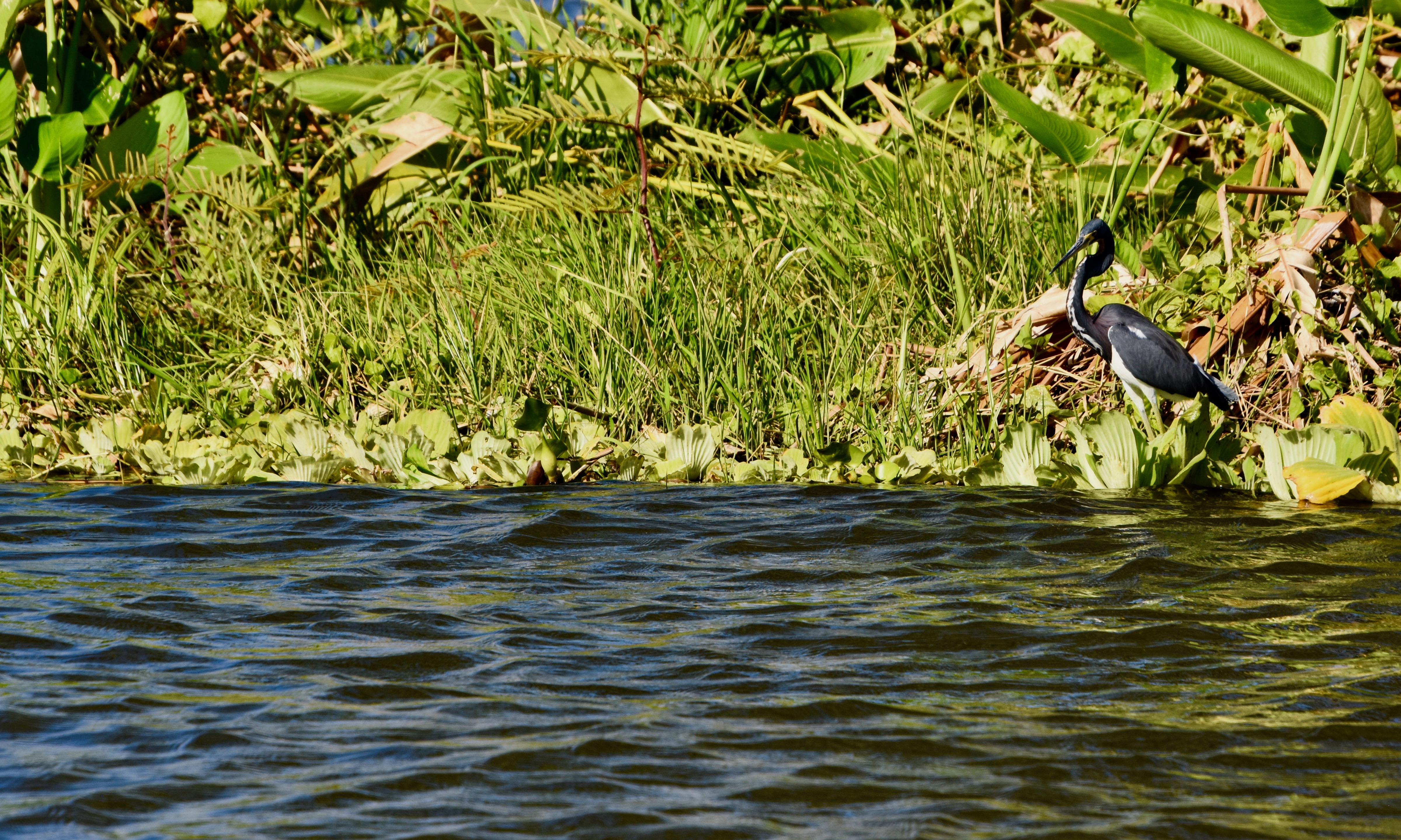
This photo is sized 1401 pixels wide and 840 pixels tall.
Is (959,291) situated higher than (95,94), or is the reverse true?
(95,94)

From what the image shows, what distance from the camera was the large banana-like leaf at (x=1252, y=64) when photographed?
16.5ft

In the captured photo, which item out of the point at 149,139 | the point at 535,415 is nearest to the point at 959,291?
the point at 535,415

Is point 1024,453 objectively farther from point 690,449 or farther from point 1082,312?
point 690,449

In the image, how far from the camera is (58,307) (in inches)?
219

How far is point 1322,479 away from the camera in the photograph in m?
4.29

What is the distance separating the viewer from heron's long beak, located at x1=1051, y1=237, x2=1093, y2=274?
4.91 meters

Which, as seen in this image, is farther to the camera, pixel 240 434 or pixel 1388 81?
pixel 1388 81

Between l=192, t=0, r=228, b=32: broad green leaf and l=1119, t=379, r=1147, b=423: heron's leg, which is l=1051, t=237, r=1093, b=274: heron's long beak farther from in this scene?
l=192, t=0, r=228, b=32: broad green leaf

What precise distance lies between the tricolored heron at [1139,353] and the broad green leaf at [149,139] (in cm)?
428

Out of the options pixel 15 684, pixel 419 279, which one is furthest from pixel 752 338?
pixel 15 684

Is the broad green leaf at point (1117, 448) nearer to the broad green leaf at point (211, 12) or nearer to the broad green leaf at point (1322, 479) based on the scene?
the broad green leaf at point (1322, 479)

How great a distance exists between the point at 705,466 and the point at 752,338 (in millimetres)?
629

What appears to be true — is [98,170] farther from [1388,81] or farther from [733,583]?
[1388,81]

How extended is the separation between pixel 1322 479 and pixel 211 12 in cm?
568
